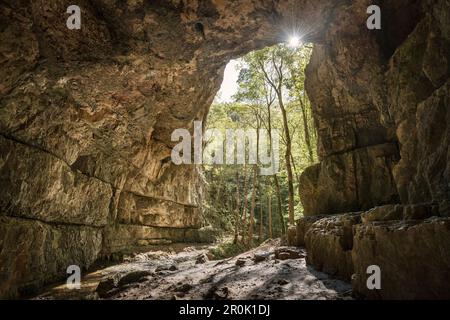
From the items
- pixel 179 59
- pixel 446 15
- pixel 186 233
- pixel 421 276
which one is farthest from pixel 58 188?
pixel 186 233

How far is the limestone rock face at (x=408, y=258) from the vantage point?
3350 millimetres

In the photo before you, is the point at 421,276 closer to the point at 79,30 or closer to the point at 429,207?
the point at 429,207

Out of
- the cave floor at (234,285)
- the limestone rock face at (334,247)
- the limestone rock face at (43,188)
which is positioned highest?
the limestone rock face at (43,188)

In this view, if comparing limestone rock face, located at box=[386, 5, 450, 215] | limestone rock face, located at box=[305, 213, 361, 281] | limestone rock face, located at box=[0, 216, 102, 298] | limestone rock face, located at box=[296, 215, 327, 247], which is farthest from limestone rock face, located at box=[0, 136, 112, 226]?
limestone rock face, located at box=[386, 5, 450, 215]

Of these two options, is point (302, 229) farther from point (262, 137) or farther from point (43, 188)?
point (262, 137)

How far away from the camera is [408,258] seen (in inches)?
149

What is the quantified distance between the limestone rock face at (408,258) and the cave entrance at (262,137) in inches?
361

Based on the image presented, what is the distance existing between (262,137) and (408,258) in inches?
836

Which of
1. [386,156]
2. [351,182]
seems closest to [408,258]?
[386,156]

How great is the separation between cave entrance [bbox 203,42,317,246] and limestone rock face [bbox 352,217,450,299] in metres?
9.17

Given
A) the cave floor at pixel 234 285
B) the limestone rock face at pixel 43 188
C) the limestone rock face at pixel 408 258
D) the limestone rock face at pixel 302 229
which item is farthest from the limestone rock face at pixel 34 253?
the limestone rock face at pixel 302 229

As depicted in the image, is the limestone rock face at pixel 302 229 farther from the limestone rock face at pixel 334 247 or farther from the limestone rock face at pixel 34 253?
the limestone rock face at pixel 34 253
